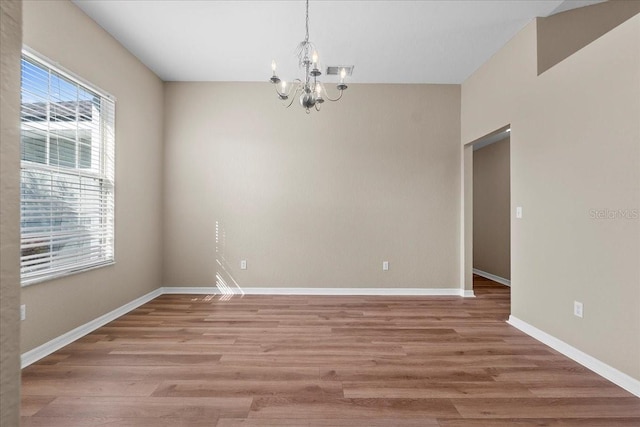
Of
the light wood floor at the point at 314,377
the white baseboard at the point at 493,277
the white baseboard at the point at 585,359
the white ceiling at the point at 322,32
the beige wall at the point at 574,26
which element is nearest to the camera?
the light wood floor at the point at 314,377

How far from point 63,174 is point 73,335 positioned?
4.77 ft

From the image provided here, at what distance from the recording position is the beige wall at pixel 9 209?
1.53 feet

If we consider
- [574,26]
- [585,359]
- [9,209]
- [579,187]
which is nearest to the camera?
[9,209]

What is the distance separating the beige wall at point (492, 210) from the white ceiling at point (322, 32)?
2.13m

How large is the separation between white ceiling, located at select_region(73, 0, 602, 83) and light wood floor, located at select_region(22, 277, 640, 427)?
3.02m

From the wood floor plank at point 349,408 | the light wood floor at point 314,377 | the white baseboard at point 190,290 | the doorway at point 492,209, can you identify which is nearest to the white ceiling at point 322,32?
the doorway at point 492,209

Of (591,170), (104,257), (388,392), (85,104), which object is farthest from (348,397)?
(85,104)

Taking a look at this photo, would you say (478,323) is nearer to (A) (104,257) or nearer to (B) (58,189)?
(A) (104,257)

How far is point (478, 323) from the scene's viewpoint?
367cm

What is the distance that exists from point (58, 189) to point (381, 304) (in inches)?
143

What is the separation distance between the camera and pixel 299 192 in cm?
486

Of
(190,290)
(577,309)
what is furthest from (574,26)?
(190,290)

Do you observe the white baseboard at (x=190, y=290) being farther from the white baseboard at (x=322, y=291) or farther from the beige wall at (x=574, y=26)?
the beige wall at (x=574, y=26)

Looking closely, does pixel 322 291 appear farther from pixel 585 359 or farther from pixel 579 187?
pixel 579 187
